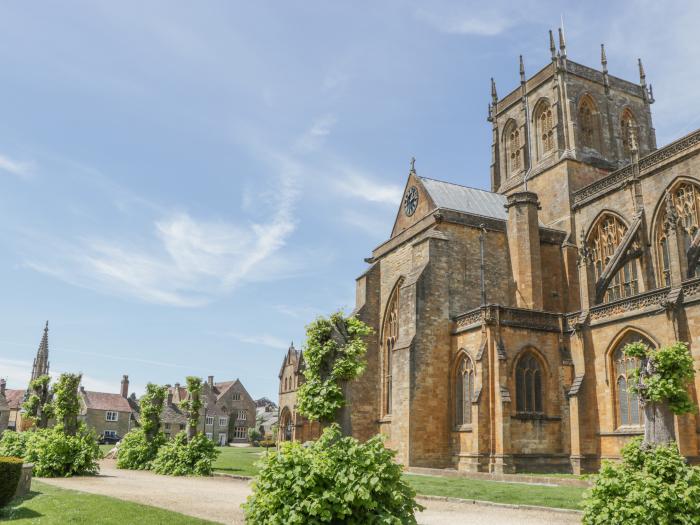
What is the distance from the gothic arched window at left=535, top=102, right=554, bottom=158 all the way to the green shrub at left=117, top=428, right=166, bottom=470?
31.3 metres

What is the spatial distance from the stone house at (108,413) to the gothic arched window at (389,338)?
5720 centimetres

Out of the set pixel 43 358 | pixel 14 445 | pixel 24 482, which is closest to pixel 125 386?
pixel 43 358

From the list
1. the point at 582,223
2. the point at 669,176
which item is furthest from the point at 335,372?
the point at 582,223

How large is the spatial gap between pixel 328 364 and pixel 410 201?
23968 mm

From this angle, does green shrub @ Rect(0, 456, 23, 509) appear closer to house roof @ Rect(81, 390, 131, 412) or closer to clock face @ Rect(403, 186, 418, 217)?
clock face @ Rect(403, 186, 418, 217)

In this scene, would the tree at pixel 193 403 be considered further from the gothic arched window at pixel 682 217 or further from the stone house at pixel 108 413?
the stone house at pixel 108 413

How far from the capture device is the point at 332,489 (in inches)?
359

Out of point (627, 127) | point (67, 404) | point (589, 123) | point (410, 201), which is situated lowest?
point (67, 404)

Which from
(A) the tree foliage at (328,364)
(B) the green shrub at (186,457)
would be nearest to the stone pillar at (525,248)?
(B) the green shrub at (186,457)

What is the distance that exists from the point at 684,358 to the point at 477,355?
1190 cm

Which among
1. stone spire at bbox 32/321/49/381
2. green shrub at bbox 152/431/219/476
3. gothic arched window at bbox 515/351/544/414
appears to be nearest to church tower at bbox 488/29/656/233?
gothic arched window at bbox 515/351/544/414

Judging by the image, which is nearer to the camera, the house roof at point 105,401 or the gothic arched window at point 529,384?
the gothic arched window at point 529,384

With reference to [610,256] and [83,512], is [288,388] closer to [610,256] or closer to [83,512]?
[610,256]

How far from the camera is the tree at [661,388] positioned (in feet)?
46.9
